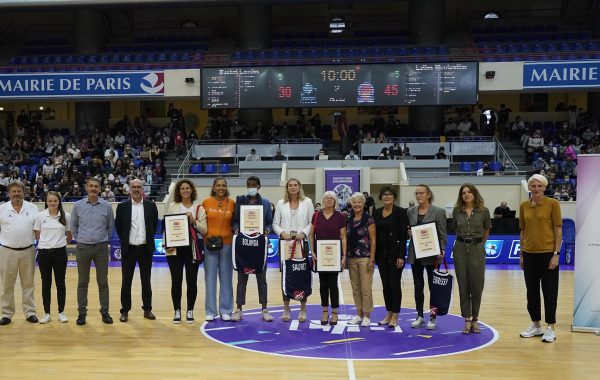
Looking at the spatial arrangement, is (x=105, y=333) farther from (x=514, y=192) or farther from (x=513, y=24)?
(x=513, y=24)

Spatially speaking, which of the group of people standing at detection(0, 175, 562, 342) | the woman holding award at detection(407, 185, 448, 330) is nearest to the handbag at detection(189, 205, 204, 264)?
the group of people standing at detection(0, 175, 562, 342)

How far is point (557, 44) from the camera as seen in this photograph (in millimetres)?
22672

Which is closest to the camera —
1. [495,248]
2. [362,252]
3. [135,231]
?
[362,252]

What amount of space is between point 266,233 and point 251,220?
0.28 m

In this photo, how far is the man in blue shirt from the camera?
7.45 metres

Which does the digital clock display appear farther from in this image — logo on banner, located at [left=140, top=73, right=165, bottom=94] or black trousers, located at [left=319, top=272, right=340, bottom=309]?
black trousers, located at [left=319, top=272, right=340, bottom=309]

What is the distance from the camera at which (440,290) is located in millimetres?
7117

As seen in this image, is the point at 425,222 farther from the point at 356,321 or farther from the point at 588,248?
the point at 588,248

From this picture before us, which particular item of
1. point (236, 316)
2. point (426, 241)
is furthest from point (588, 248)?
point (236, 316)

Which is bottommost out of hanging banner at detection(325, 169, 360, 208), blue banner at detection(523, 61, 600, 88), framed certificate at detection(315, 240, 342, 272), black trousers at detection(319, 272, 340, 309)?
black trousers at detection(319, 272, 340, 309)

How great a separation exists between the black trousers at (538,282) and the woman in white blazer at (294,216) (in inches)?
96.8

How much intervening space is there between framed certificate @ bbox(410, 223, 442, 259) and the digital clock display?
13.7 m

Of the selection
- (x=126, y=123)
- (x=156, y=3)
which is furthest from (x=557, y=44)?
(x=126, y=123)

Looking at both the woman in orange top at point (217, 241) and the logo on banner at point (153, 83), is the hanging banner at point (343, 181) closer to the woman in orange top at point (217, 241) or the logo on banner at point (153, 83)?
the logo on banner at point (153, 83)
